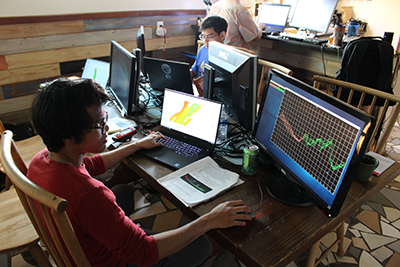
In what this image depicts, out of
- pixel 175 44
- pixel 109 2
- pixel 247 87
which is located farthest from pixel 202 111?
pixel 175 44

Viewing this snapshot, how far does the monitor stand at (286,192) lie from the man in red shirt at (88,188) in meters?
0.17

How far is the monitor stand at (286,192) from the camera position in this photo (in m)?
1.06

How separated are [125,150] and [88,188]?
510mm

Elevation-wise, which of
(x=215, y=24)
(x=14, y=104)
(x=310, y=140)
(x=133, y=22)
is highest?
(x=215, y=24)

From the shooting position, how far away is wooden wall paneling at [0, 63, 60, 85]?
2723 mm

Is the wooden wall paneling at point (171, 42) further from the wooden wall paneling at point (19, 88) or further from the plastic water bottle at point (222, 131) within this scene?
the plastic water bottle at point (222, 131)

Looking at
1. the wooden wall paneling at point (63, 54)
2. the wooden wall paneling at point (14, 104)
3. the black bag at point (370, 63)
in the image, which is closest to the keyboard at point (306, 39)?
the black bag at point (370, 63)

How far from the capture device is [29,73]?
2846mm

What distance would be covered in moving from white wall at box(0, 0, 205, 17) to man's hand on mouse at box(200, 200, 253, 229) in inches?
108

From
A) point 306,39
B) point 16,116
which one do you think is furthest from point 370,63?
point 16,116

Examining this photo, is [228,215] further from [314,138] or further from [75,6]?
[75,6]

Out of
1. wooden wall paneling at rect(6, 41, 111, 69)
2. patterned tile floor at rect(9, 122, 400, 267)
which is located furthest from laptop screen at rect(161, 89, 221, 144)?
wooden wall paneling at rect(6, 41, 111, 69)

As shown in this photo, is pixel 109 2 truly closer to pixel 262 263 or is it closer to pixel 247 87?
pixel 247 87

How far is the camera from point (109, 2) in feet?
10.3
